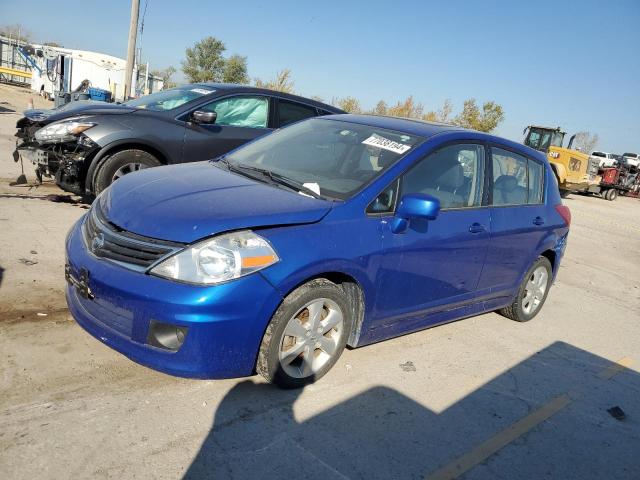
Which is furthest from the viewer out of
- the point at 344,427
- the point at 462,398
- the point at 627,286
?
the point at 627,286

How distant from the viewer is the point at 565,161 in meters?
22.1

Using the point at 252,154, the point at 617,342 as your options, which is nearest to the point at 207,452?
the point at 252,154

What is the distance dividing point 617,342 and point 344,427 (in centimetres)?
370

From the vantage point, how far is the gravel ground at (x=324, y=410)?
2.54 meters

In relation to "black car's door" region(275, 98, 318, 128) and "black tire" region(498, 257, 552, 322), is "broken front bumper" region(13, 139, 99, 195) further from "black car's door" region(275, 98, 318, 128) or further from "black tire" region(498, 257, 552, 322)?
"black tire" region(498, 257, 552, 322)

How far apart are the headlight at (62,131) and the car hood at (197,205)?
267 centimetres

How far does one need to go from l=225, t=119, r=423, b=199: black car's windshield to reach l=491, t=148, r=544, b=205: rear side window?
1004 millimetres

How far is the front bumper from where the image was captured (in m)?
2.70

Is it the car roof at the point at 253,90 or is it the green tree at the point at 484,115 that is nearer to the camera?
the car roof at the point at 253,90

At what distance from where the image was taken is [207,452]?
2.58 meters

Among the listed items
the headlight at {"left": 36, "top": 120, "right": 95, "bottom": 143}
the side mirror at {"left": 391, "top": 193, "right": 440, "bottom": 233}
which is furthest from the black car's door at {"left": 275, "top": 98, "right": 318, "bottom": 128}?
the side mirror at {"left": 391, "top": 193, "right": 440, "bottom": 233}

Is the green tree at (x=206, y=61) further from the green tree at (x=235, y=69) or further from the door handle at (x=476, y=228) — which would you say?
the door handle at (x=476, y=228)

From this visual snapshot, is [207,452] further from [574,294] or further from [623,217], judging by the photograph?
[623,217]

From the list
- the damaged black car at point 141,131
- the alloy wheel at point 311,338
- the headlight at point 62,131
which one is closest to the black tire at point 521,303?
the alloy wheel at point 311,338
